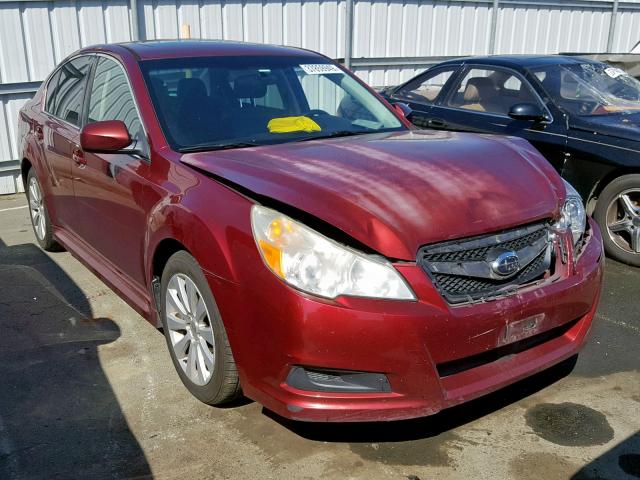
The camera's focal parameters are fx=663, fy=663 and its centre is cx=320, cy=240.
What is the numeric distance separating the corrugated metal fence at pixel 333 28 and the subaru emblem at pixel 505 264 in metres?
6.78

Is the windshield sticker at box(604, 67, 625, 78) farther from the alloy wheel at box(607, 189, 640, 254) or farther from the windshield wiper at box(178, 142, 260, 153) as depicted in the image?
the windshield wiper at box(178, 142, 260, 153)

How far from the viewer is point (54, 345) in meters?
3.93

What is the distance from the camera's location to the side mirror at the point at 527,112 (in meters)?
5.52

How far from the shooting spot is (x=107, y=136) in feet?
11.3

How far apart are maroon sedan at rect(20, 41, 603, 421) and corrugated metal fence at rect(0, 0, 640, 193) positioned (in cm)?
437

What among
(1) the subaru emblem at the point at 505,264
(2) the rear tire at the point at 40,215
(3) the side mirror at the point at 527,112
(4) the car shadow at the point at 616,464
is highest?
(3) the side mirror at the point at 527,112

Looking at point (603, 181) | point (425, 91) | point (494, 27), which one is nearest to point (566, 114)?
point (603, 181)

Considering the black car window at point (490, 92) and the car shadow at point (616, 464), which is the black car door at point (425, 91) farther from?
the car shadow at point (616, 464)

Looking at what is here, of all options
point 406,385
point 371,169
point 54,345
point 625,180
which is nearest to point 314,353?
point 406,385

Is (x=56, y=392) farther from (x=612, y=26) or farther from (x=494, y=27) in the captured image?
(x=612, y=26)

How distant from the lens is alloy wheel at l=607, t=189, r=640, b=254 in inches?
202

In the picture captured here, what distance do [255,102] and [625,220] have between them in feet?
10.4

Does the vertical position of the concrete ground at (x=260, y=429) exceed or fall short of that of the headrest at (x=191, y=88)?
it falls short

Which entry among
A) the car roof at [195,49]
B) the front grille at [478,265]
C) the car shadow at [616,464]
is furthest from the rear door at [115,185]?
the car shadow at [616,464]
